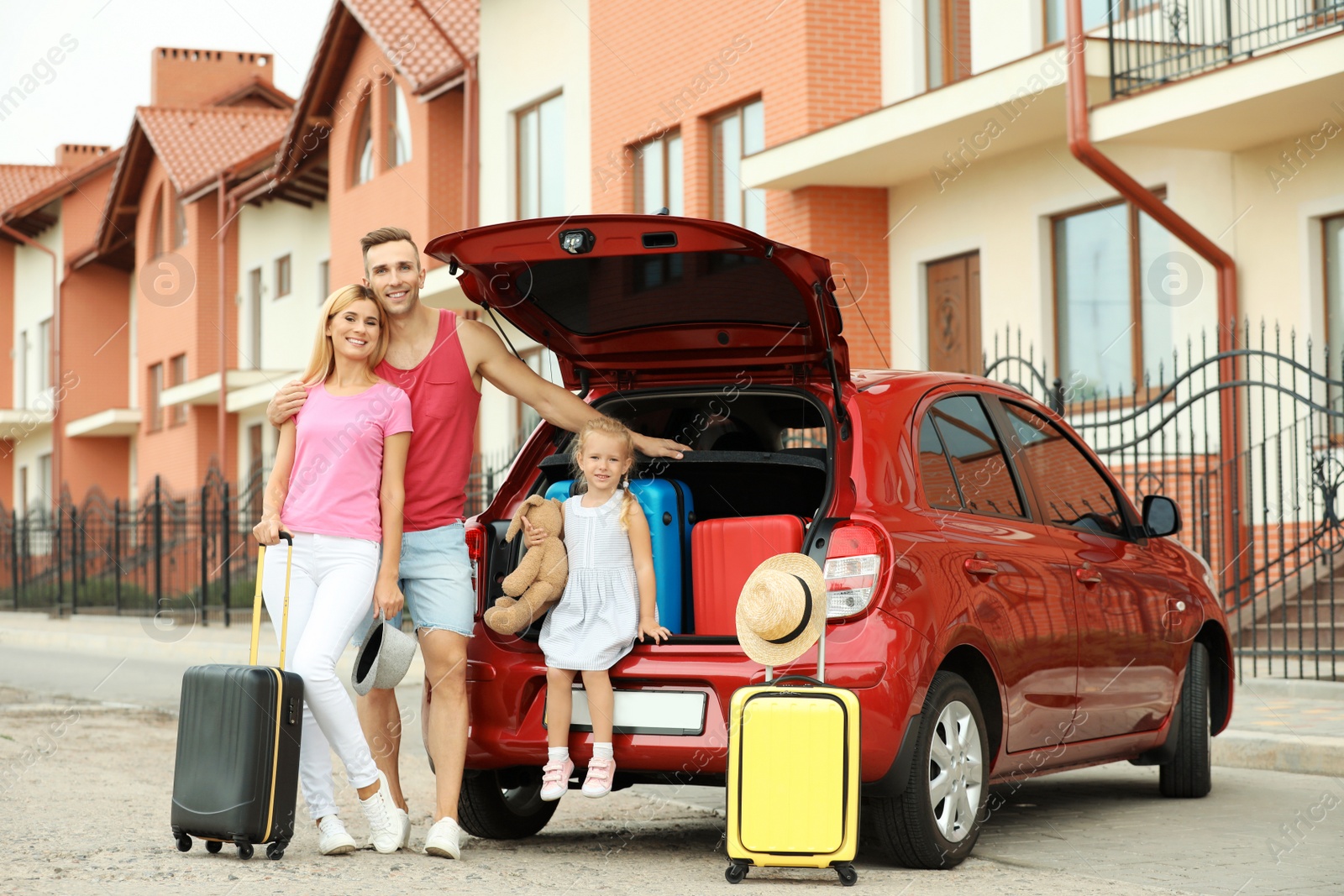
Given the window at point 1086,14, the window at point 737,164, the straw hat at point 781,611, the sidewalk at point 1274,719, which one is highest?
the window at point 1086,14

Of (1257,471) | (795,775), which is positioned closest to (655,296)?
(795,775)

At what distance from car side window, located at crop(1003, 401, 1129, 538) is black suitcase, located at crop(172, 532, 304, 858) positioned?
2.84 m

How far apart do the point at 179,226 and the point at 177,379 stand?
3390mm

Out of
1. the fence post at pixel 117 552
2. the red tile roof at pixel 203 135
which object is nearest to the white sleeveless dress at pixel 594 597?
the fence post at pixel 117 552

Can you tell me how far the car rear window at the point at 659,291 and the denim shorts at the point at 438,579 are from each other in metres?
0.95

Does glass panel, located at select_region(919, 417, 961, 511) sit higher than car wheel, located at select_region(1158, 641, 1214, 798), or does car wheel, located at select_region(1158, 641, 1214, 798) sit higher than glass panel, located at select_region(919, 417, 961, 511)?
glass panel, located at select_region(919, 417, 961, 511)

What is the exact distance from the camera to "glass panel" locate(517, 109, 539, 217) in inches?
928

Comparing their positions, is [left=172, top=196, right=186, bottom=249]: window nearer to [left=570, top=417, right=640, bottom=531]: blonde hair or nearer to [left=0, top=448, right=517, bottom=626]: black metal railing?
[left=0, top=448, right=517, bottom=626]: black metal railing

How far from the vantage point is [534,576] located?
5734 millimetres

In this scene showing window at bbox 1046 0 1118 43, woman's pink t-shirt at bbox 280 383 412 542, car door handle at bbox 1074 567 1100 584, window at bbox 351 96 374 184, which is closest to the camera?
woman's pink t-shirt at bbox 280 383 412 542

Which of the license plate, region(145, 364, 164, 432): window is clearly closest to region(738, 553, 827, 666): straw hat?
the license plate

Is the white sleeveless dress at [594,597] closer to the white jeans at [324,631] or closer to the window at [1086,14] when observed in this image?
the white jeans at [324,631]

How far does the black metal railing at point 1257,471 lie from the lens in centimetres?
1204

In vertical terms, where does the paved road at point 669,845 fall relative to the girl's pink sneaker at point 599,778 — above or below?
below
